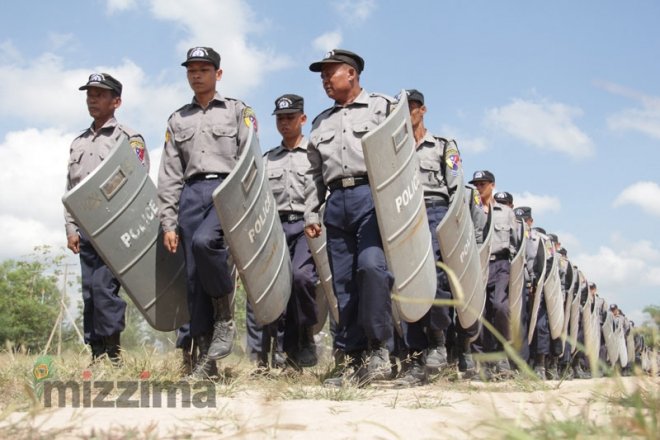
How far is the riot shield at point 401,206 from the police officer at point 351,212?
5.4 inches

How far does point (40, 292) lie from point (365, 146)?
65.9ft

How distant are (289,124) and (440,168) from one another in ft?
5.53

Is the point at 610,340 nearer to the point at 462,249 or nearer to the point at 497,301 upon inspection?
the point at 497,301

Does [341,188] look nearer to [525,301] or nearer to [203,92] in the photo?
[203,92]

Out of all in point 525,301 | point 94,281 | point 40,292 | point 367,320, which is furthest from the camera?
point 40,292

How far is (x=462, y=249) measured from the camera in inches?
226

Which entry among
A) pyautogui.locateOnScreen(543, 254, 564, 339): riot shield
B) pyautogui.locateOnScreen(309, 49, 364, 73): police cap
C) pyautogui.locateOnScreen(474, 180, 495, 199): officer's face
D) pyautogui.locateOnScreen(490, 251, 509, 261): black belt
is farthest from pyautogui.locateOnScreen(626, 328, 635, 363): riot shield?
pyautogui.locateOnScreen(309, 49, 364, 73): police cap

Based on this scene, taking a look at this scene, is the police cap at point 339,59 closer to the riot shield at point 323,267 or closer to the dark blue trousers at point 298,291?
the dark blue trousers at point 298,291

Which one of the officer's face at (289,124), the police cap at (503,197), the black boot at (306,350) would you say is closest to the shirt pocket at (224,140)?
the black boot at (306,350)

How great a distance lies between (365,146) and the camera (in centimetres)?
424

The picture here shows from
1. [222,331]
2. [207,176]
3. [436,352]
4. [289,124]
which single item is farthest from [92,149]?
[436,352]

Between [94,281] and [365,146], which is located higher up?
[365,146]

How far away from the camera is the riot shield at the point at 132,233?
4.29m

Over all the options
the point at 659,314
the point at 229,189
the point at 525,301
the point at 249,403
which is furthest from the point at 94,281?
the point at 525,301
